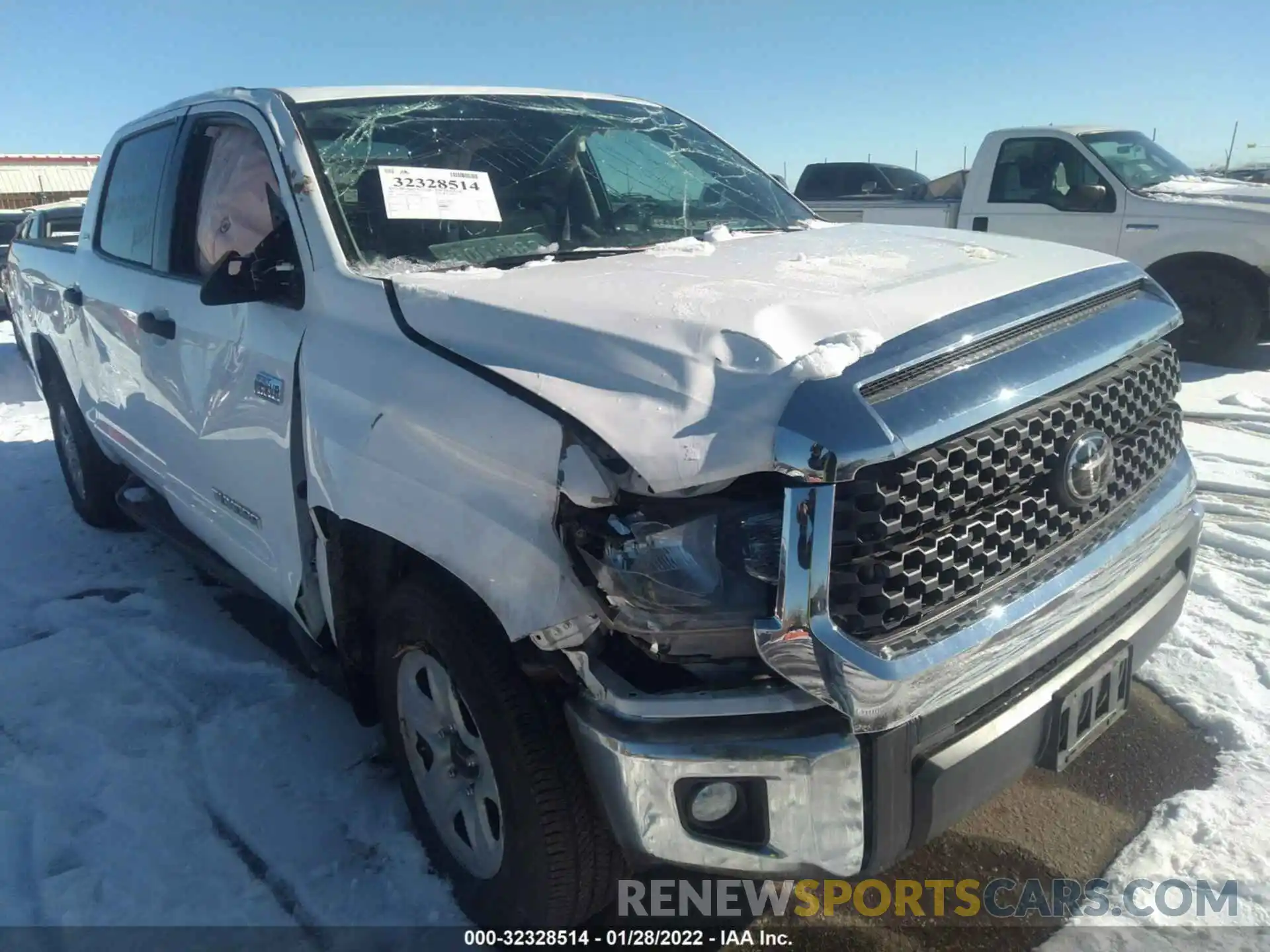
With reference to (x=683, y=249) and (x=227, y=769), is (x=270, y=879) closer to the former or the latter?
(x=227, y=769)

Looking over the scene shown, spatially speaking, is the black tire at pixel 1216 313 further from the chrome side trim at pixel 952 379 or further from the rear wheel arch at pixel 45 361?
the rear wheel arch at pixel 45 361

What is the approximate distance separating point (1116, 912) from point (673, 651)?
4.53ft

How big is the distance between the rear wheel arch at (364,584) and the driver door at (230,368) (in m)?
0.23

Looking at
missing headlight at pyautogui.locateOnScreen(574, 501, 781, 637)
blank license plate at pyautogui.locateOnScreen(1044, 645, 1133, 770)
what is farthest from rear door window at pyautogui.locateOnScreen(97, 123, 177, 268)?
blank license plate at pyautogui.locateOnScreen(1044, 645, 1133, 770)

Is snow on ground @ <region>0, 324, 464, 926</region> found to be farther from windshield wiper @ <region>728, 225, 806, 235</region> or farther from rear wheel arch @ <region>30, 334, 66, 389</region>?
windshield wiper @ <region>728, 225, 806, 235</region>

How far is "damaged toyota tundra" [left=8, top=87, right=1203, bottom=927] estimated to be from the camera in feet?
5.65

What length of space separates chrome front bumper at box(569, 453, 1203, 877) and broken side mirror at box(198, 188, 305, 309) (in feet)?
4.70

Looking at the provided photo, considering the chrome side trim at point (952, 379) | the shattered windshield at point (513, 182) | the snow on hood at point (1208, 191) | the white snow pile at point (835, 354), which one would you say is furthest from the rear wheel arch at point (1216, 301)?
the white snow pile at point (835, 354)

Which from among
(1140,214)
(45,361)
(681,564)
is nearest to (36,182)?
(45,361)

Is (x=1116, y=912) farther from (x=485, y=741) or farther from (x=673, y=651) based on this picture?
(x=485, y=741)

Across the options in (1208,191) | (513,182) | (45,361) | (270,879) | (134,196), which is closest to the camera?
(270,879)

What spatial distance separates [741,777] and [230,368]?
1975mm

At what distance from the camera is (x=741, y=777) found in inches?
68.8

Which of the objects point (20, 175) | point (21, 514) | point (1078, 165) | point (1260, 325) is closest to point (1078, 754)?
point (21, 514)
